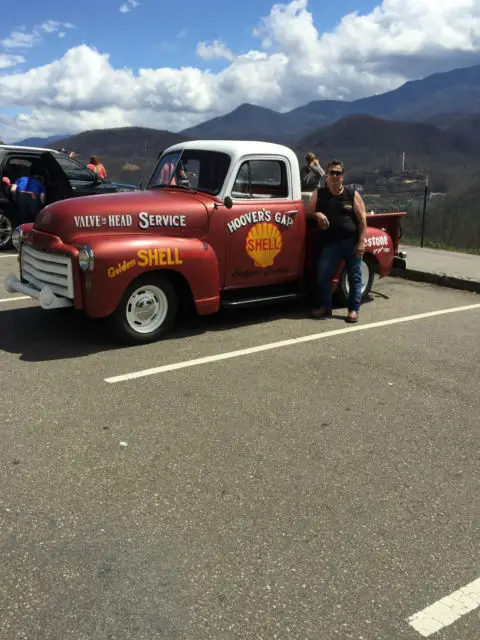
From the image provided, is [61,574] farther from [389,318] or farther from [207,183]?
[389,318]

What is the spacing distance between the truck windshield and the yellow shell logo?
1.94 feet

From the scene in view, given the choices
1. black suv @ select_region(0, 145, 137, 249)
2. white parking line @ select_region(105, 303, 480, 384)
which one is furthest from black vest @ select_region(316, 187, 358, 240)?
black suv @ select_region(0, 145, 137, 249)

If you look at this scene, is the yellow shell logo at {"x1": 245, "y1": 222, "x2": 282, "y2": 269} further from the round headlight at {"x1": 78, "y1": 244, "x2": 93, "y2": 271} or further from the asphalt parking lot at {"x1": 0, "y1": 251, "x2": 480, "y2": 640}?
the round headlight at {"x1": 78, "y1": 244, "x2": 93, "y2": 271}

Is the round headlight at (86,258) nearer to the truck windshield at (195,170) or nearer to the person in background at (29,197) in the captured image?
the truck windshield at (195,170)

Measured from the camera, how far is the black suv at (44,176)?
11.2 metres

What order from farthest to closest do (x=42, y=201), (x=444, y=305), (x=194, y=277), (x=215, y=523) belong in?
(x=42, y=201) → (x=444, y=305) → (x=194, y=277) → (x=215, y=523)

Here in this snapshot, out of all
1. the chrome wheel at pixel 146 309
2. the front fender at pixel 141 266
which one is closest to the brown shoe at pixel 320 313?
the front fender at pixel 141 266

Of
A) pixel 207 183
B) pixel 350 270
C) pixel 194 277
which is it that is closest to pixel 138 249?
pixel 194 277

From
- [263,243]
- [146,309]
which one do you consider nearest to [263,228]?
[263,243]

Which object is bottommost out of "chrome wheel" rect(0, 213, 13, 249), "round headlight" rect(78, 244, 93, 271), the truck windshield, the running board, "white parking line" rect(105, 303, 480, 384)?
"white parking line" rect(105, 303, 480, 384)

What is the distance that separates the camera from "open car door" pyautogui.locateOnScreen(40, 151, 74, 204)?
36.7 ft

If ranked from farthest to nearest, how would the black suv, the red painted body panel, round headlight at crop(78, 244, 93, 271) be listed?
the black suv
the red painted body panel
round headlight at crop(78, 244, 93, 271)

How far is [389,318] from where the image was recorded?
6.89 metres

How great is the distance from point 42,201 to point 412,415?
8435 mm
